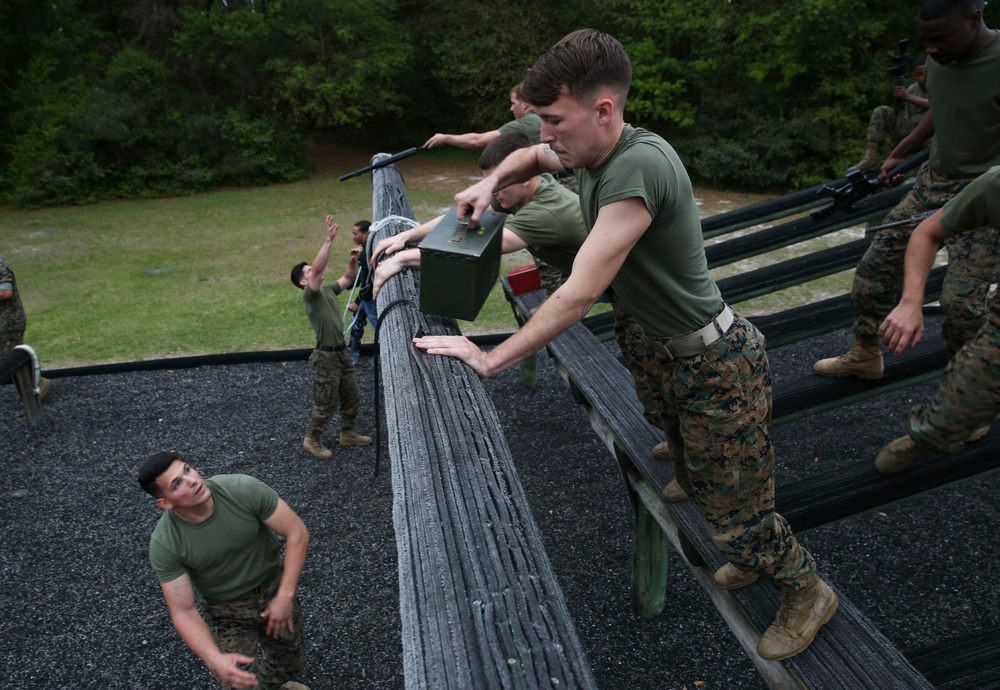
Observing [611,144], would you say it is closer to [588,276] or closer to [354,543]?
[588,276]

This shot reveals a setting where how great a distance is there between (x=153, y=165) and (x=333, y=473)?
59.4 ft

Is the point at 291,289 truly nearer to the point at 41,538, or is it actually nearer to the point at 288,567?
the point at 41,538

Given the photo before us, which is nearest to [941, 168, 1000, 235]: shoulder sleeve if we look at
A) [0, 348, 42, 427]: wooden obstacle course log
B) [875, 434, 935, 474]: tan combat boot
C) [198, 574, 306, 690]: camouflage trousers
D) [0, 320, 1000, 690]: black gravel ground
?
[875, 434, 935, 474]: tan combat boot

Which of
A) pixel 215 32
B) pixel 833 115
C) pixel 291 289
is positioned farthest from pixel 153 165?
pixel 833 115

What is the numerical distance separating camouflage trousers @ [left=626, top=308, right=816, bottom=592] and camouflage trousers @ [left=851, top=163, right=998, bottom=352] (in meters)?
1.54

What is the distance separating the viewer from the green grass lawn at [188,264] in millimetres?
9656

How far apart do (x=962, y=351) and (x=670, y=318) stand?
4.65 feet

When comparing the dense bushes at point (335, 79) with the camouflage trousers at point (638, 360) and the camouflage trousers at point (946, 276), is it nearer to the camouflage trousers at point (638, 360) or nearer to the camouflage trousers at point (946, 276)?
the camouflage trousers at point (946, 276)

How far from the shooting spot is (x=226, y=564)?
3.79m

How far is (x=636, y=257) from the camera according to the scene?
229 centimetres

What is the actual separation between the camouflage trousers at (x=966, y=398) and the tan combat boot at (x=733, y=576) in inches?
37.7

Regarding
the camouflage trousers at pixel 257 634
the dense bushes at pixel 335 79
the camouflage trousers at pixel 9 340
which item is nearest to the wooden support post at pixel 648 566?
the camouflage trousers at pixel 257 634

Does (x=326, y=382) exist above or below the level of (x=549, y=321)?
below

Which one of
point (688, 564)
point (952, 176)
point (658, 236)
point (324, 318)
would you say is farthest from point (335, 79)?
point (658, 236)
